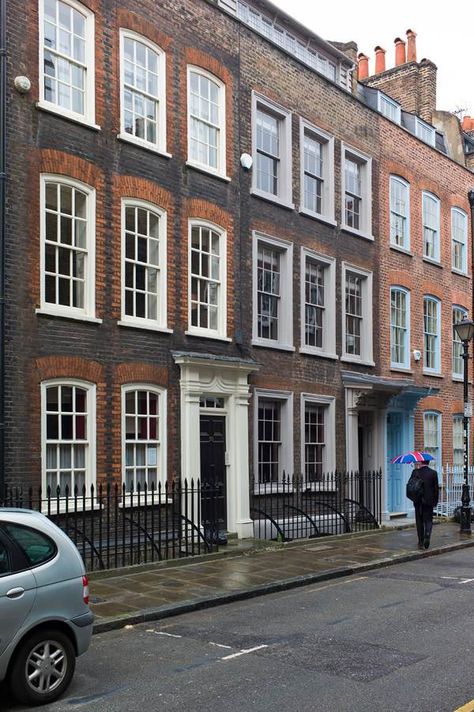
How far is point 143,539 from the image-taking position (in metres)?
13.2

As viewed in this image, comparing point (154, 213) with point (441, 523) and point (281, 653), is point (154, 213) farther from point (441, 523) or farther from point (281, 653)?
point (441, 523)

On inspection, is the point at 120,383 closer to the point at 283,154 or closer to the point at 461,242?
the point at 283,154

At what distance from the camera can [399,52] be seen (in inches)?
1027

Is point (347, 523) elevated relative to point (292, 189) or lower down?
lower down

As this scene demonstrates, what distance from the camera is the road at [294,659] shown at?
5945 millimetres

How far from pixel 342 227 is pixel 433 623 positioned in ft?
40.5

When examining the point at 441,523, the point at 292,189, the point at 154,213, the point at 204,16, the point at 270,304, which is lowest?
the point at 441,523

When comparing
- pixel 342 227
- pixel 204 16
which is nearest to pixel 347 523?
pixel 342 227

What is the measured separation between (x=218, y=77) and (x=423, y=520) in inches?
385

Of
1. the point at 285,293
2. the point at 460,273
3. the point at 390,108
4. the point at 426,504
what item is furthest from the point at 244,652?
the point at 460,273

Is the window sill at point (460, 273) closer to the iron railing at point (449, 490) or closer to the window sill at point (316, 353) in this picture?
the iron railing at point (449, 490)

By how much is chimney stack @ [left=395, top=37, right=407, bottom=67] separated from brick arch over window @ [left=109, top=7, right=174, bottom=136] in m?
13.7

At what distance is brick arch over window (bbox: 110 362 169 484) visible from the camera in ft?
42.8

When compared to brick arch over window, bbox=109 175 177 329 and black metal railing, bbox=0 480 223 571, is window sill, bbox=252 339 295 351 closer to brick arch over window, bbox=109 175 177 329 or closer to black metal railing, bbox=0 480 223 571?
brick arch over window, bbox=109 175 177 329
